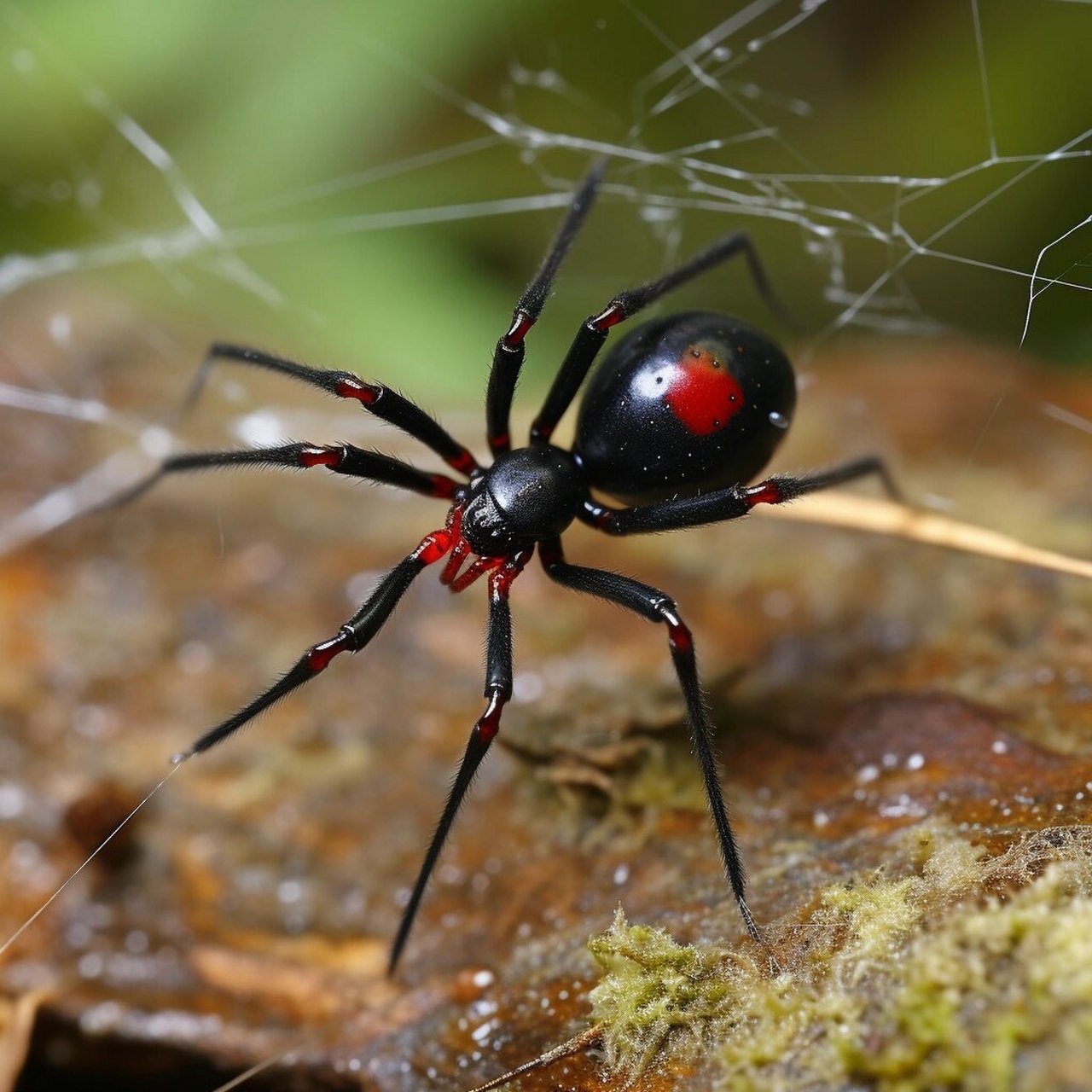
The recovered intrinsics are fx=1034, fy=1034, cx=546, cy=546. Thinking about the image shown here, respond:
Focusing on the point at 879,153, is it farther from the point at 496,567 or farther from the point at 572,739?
the point at 572,739

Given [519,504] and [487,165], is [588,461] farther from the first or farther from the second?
[487,165]

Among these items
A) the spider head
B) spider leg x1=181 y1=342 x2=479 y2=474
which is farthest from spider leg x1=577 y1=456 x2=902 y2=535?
spider leg x1=181 y1=342 x2=479 y2=474

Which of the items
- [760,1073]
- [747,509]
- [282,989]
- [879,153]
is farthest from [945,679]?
[879,153]

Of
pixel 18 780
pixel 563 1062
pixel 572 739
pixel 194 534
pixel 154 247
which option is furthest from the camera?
pixel 154 247

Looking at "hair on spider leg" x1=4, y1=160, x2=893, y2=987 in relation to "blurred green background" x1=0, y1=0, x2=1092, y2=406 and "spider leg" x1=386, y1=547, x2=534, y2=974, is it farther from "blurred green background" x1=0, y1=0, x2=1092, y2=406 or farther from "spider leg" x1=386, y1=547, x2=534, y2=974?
"blurred green background" x1=0, y1=0, x2=1092, y2=406

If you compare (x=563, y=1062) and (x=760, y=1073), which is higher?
(x=563, y=1062)

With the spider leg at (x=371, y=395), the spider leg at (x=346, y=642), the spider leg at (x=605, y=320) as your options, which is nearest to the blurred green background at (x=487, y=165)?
the spider leg at (x=605, y=320)

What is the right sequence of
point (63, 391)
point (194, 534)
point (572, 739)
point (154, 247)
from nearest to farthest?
point (572, 739) → point (194, 534) → point (63, 391) → point (154, 247)

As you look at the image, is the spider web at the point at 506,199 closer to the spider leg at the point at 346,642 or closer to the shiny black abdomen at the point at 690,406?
the shiny black abdomen at the point at 690,406
